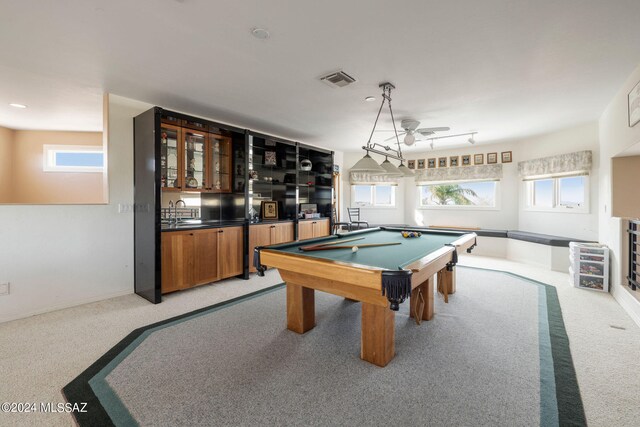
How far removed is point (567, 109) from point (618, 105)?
63 centimetres

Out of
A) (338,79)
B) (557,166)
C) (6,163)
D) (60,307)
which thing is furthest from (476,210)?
(6,163)

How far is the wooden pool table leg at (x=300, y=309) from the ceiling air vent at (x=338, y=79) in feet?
7.23

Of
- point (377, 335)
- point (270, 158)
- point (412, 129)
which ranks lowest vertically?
point (377, 335)

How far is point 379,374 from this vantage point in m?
1.99

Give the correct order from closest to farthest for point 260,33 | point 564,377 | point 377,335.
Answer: point 564,377
point 377,335
point 260,33

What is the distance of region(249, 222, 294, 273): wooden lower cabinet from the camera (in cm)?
458

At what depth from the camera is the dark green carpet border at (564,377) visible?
1584 millimetres

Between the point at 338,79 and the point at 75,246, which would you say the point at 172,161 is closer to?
the point at 75,246

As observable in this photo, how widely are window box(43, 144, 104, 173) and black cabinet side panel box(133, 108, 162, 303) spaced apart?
8.52 feet

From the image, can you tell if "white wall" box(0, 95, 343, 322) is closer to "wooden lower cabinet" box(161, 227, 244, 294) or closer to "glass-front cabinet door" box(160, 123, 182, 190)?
"glass-front cabinet door" box(160, 123, 182, 190)

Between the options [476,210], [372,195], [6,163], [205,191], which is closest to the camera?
[205,191]

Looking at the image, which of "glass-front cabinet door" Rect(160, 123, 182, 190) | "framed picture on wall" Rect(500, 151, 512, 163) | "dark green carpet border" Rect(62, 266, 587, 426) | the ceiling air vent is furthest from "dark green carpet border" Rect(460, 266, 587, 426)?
"glass-front cabinet door" Rect(160, 123, 182, 190)

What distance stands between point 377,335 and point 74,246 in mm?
3638

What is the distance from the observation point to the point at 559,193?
17.5 ft
